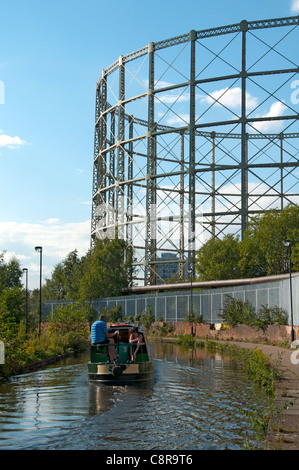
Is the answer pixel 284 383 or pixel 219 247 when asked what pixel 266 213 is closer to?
pixel 219 247

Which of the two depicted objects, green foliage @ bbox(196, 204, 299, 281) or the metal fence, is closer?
the metal fence

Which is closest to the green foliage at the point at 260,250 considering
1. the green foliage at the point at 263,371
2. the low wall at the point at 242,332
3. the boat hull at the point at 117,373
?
the low wall at the point at 242,332

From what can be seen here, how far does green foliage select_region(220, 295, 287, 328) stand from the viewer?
103ft

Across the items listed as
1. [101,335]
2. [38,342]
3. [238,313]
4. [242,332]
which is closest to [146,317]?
[238,313]

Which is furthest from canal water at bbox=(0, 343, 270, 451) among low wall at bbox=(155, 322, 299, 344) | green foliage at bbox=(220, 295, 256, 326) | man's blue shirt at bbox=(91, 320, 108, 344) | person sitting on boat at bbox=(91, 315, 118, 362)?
green foliage at bbox=(220, 295, 256, 326)

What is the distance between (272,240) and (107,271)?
17.9 metres

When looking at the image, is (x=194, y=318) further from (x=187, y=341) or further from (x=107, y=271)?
(x=107, y=271)

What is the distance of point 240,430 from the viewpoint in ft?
32.9

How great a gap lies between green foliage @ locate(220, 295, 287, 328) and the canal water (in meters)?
12.5

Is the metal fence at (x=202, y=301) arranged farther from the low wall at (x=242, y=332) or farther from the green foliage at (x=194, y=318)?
the low wall at (x=242, y=332)

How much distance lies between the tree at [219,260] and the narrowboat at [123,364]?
41.9m

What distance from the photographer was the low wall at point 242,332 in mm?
29016

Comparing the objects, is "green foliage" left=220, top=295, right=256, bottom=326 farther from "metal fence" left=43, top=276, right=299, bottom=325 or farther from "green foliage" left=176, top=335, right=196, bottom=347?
"green foliage" left=176, top=335, right=196, bottom=347

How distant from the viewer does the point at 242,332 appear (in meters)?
34.2
